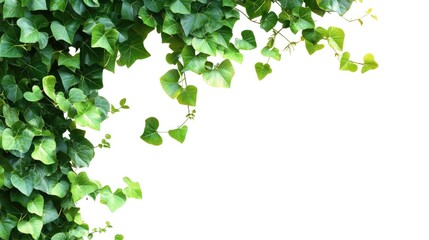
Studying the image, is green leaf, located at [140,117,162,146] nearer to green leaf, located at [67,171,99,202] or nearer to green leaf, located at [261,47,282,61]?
green leaf, located at [67,171,99,202]

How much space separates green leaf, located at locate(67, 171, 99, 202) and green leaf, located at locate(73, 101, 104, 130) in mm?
179

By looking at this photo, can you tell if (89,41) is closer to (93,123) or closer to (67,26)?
(67,26)

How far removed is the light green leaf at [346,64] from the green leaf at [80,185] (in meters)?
0.69

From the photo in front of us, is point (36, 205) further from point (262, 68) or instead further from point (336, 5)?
point (336, 5)

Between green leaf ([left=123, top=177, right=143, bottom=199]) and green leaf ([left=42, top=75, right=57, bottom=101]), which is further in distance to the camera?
green leaf ([left=123, top=177, right=143, bottom=199])

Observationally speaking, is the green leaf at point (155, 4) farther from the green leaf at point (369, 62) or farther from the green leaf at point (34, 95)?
the green leaf at point (369, 62)

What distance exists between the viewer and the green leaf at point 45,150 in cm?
152

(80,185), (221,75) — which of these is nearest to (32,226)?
(80,185)

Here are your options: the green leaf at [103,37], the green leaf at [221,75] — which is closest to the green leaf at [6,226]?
the green leaf at [103,37]

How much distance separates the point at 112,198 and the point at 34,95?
0.33 m

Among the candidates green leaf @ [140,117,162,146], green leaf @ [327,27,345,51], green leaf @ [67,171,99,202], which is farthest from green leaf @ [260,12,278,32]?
green leaf @ [67,171,99,202]

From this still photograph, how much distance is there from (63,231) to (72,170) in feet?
0.61

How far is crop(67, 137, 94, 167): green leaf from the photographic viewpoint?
1609 millimetres

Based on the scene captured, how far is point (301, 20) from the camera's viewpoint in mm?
1508
